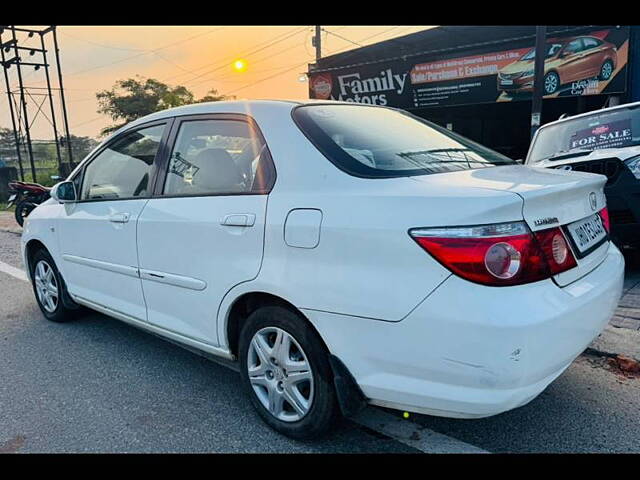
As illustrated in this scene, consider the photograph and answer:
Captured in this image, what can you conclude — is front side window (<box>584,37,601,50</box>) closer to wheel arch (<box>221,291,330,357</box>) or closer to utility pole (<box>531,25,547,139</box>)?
utility pole (<box>531,25,547,139</box>)

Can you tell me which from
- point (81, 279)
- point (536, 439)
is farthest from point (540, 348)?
point (81, 279)

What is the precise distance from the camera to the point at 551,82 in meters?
12.6

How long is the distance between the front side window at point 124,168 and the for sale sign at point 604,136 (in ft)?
14.4

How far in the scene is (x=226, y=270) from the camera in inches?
99.4

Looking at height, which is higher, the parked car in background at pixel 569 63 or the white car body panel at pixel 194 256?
the parked car in background at pixel 569 63

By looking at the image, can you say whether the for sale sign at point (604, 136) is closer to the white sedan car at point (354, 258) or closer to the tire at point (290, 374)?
the white sedan car at point (354, 258)

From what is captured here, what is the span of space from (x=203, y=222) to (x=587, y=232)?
1907 mm

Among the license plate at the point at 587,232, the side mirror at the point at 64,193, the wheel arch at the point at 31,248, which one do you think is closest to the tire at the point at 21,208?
the wheel arch at the point at 31,248

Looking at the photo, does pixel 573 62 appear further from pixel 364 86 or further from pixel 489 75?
pixel 364 86

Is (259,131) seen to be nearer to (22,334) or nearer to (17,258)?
(22,334)

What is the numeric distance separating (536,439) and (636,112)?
4.11 meters

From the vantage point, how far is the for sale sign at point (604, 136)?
194 inches

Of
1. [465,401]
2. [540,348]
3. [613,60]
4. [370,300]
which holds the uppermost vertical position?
[613,60]
